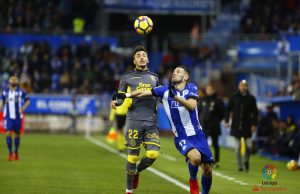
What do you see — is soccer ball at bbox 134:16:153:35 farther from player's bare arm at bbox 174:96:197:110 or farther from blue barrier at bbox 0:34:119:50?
blue barrier at bbox 0:34:119:50

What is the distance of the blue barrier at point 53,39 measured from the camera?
140ft

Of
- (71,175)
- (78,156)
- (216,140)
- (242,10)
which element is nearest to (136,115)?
(71,175)

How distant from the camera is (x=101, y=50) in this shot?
43.4m

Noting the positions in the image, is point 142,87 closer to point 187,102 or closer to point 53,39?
point 187,102

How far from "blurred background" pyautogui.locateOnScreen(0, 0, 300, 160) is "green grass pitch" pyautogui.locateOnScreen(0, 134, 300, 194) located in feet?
43.7

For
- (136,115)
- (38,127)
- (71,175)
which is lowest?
(38,127)

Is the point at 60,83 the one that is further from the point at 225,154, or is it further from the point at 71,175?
the point at 71,175

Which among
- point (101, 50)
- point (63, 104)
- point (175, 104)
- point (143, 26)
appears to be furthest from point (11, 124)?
point (101, 50)

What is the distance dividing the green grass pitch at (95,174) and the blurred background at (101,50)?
13.3 meters

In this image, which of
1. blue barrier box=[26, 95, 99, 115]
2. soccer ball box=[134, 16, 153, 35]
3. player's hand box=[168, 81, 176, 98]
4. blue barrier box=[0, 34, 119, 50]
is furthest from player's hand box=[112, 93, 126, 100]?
blue barrier box=[0, 34, 119, 50]

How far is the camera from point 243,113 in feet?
67.2

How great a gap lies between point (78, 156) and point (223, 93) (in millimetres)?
17422

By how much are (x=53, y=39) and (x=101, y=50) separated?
8.31ft

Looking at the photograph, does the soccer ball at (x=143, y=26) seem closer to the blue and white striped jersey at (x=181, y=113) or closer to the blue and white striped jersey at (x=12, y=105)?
the blue and white striped jersey at (x=181, y=113)
